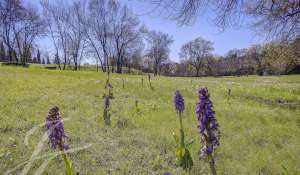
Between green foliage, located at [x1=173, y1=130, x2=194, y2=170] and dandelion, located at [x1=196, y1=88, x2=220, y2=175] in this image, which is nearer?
dandelion, located at [x1=196, y1=88, x2=220, y2=175]

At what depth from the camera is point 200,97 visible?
222cm

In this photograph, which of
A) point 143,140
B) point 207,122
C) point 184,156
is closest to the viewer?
point 207,122

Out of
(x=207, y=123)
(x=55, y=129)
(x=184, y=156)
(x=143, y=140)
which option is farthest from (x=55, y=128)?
(x=143, y=140)

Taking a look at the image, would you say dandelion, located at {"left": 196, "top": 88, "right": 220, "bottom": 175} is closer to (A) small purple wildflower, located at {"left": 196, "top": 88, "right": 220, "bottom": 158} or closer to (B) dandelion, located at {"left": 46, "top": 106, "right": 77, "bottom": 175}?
(A) small purple wildflower, located at {"left": 196, "top": 88, "right": 220, "bottom": 158}

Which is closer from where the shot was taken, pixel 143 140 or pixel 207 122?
pixel 207 122

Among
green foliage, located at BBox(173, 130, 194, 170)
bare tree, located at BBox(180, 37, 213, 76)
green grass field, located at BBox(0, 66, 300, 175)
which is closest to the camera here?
green foliage, located at BBox(173, 130, 194, 170)

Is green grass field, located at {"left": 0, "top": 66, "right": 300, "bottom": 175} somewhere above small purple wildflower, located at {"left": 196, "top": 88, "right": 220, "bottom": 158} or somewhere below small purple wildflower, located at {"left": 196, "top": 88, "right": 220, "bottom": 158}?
below

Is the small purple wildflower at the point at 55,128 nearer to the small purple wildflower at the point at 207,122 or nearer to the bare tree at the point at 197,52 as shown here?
the small purple wildflower at the point at 207,122

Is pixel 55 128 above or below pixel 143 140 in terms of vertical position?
above

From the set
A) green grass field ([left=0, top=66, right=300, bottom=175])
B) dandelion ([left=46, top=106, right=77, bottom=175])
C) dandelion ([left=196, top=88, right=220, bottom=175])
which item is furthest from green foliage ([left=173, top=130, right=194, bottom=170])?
→ dandelion ([left=46, top=106, right=77, bottom=175])

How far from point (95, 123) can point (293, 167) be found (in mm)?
4413

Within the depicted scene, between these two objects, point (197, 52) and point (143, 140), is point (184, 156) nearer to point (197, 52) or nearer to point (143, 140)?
point (143, 140)

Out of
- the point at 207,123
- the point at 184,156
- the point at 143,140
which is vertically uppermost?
the point at 207,123

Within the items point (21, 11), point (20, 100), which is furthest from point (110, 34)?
point (20, 100)
